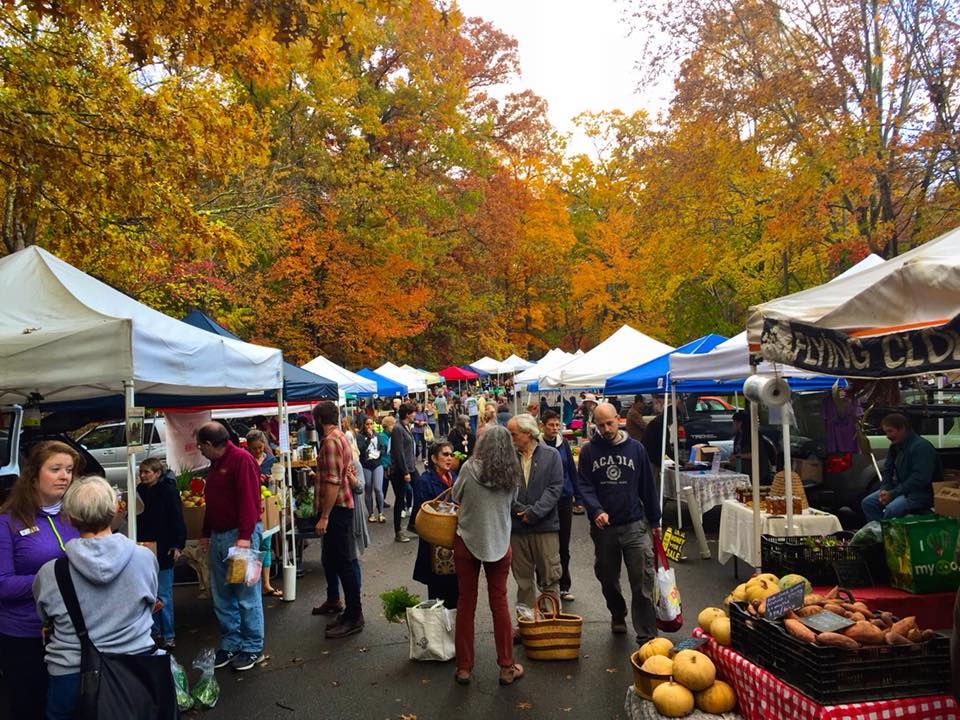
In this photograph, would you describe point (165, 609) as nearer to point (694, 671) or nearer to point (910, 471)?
point (694, 671)

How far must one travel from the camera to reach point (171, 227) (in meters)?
9.32

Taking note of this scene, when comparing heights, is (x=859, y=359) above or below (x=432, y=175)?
below

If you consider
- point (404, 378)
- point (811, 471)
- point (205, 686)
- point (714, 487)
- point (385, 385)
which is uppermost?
point (404, 378)

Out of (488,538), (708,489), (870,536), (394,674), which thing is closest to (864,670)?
(870,536)

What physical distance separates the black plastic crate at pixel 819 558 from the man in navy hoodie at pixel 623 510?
106 cm

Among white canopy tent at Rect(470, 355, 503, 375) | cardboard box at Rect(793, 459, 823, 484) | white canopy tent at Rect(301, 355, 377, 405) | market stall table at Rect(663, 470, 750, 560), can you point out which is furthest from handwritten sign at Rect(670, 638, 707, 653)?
white canopy tent at Rect(470, 355, 503, 375)

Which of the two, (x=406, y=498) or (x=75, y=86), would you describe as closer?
(x=75, y=86)

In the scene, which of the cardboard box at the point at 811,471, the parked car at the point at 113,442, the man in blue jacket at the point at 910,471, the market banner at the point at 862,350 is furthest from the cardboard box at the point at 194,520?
the cardboard box at the point at 811,471

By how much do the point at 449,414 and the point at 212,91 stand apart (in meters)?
20.5

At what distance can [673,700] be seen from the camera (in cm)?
407

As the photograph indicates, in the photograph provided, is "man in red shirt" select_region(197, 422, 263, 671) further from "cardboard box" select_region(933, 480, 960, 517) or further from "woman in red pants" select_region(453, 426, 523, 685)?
"cardboard box" select_region(933, 480, 960, 517)

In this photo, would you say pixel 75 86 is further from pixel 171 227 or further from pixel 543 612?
pixel 543 612

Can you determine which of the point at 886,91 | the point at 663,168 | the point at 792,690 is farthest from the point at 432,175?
the point at 792,690

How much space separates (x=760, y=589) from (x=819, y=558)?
29.4 inches
